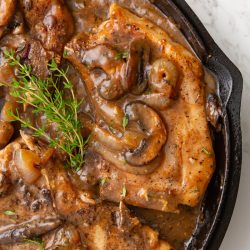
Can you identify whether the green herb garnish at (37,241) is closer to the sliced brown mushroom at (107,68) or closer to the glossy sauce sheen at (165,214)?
the glossy sauce sheen at (165,214)

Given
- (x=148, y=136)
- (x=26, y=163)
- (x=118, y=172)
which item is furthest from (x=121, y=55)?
(x=26, y=163)

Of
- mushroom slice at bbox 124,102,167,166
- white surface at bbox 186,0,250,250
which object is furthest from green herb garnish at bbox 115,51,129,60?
white surface at bbox 186,0,250,250

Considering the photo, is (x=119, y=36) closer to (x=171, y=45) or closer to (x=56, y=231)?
(x=171, y=45)

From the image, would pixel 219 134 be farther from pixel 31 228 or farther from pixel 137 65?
pixel 31 228

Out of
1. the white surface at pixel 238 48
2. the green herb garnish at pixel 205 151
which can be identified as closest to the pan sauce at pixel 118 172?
the green herb garnish at pixel 205 151

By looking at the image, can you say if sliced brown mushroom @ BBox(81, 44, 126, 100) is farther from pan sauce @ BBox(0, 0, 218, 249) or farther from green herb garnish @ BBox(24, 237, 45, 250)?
green herb garnish @ BBox(24, 237, 45, 250)

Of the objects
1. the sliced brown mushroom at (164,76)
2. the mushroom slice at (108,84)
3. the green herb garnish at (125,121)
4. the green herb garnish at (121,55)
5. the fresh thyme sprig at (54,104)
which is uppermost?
the sliced brown mushroom at (164,76)
